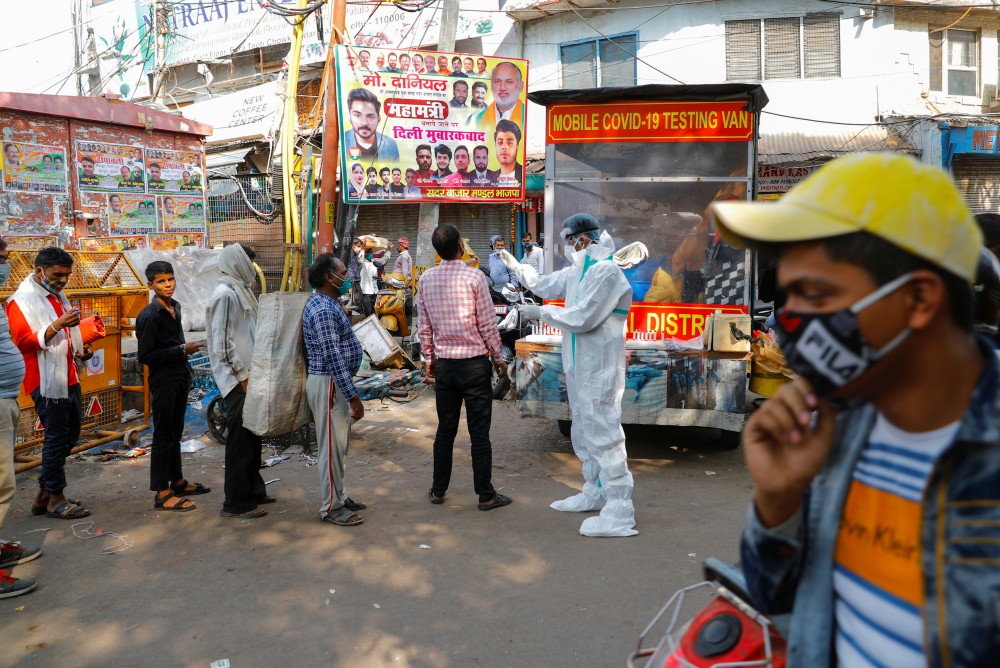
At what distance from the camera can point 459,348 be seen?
17.4 feet

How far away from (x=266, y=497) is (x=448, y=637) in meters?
2.49

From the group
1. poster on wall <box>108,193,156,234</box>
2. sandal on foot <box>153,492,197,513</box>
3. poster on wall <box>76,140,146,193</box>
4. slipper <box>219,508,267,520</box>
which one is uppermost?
poster on wall <box>76,140,146,193</box>

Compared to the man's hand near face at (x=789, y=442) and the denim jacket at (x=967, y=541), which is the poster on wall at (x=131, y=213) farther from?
the denim jacket at (x=967, y=541)

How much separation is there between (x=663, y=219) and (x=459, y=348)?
2.79 metres

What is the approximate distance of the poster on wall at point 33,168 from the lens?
32.8 feet

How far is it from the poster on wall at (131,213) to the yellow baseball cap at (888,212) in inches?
478

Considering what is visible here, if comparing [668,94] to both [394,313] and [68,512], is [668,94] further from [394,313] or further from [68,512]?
[394,313]

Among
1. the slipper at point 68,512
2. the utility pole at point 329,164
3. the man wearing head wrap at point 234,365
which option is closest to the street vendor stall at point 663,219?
the man wearing head wrap at point 234,365

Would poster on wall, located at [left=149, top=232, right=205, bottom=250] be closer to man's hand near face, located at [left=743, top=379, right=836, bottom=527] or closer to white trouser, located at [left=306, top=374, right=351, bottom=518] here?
white trouser, located at [left=306, top=374, right=351, bottom=518]

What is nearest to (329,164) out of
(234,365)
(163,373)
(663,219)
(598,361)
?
(663,219)

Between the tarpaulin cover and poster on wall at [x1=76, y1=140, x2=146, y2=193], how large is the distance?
24.7 ft

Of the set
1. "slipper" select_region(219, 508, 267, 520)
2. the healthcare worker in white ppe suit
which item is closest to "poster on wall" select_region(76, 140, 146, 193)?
"slipper" select_region(219, 508, 267, 520)

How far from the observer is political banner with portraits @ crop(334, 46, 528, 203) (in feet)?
39.2

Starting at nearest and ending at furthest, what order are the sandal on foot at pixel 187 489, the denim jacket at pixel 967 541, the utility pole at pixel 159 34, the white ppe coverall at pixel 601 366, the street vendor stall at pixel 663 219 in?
the denim jacket at pixel 967 541
the white ppe coverall at pixel 601 366
the sandal on foot at pixel 187 489
the street vendor stall at pixel 663 219
the utility pole at pixel 159 34
